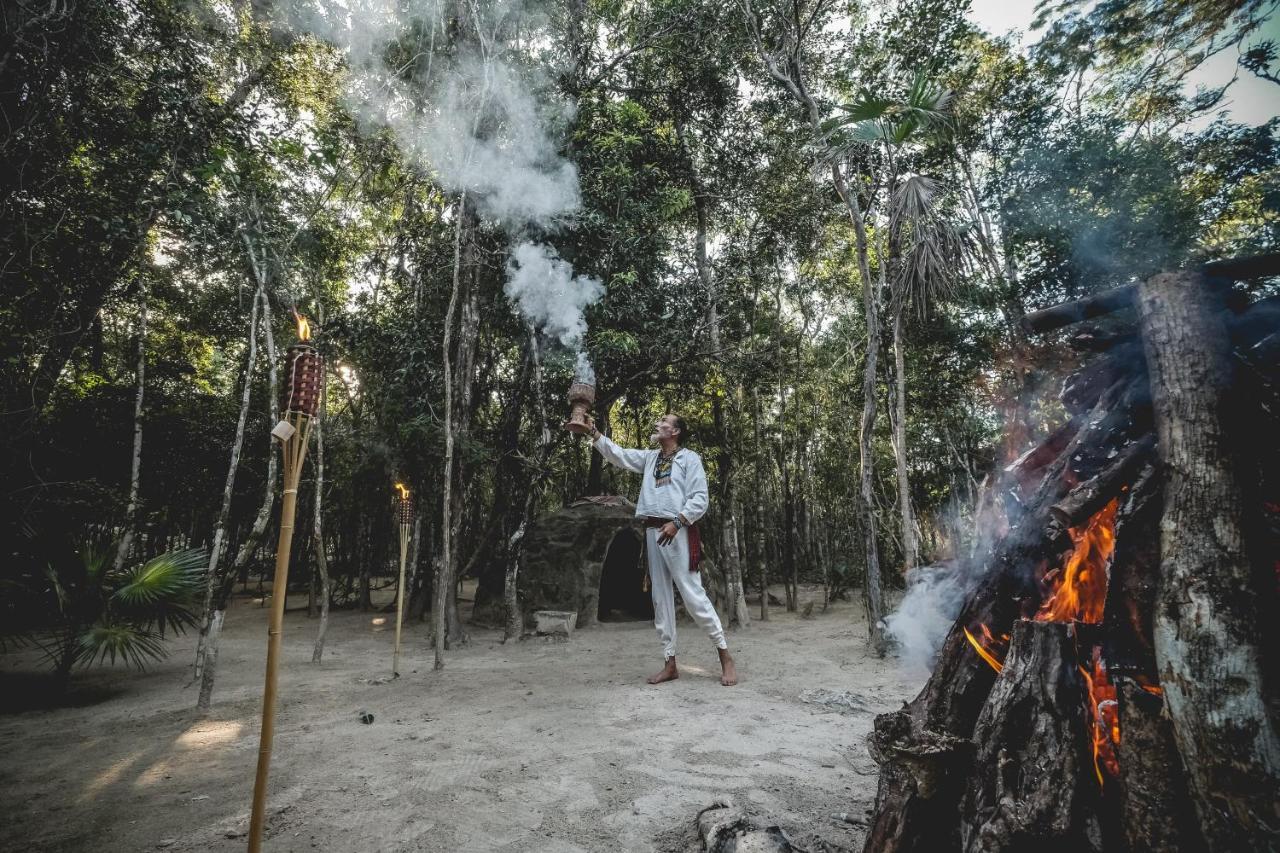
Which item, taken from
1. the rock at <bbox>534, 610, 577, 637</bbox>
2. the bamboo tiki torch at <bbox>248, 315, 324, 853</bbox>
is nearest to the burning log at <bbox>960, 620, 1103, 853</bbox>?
the bamboo tiki torch at <bbox>248, 315, 324, 853</bbox>

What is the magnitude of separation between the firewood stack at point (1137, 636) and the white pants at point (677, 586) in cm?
252

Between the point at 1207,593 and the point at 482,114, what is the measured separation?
9.07 m

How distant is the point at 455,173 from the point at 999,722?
8.86 metres

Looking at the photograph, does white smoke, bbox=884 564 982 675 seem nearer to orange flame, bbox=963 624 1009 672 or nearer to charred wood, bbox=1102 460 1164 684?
orange flame, bbox=963 624 1009 672

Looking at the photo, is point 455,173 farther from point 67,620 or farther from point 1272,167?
point 1272,167

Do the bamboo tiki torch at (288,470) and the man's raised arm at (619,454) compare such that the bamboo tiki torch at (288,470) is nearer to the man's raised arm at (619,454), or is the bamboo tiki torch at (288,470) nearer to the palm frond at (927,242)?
the man's raised arm at (619,454)

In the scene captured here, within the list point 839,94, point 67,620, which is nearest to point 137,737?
point 67,620

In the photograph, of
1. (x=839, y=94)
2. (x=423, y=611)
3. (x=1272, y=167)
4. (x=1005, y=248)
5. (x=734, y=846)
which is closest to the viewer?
(x=734, y=846)

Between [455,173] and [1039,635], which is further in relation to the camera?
[455,173]

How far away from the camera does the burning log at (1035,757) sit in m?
1.44

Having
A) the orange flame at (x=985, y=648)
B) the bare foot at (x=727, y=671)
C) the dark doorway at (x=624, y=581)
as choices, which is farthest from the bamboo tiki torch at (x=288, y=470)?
the dark doorway at (x=624, y=581)

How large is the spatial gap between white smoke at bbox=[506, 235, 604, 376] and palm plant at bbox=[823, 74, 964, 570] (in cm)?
423

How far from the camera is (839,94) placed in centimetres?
912

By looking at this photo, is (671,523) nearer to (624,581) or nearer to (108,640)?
(108,640)
